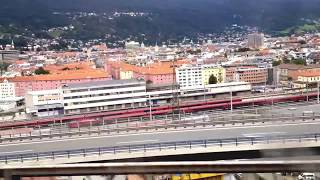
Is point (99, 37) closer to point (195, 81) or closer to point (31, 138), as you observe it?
point (195, 81)

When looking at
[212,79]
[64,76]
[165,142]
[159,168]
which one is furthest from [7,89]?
[159,168]

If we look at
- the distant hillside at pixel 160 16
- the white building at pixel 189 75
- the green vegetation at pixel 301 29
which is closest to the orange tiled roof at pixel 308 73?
the white building at pixel 189 75

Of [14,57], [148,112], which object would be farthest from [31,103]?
[14,57]

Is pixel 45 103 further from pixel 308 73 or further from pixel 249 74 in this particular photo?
pixel 308 73

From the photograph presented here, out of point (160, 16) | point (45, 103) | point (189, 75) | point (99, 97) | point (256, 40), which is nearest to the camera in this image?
point (99, 97)

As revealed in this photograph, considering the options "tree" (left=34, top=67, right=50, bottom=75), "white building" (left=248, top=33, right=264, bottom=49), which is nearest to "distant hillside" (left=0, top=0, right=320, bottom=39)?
"white building" (left=248, top=33, right=264, bottom=49)

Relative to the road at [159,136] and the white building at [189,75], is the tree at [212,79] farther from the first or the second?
the road at [159,136]

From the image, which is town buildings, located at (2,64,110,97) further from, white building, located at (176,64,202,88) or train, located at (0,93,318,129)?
train, located at (0,93,318,129)
